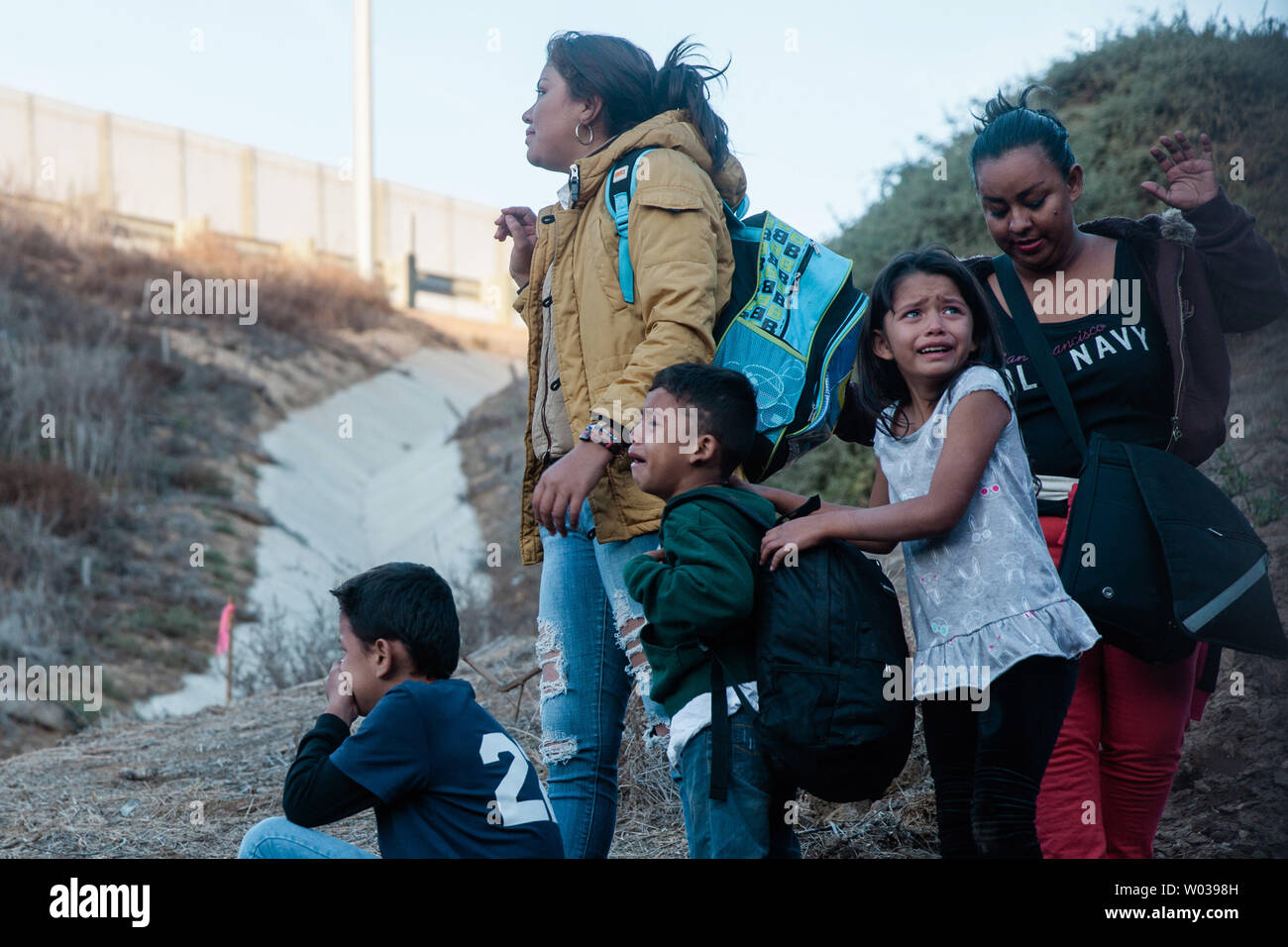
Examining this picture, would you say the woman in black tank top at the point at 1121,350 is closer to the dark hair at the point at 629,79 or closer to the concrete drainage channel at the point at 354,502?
the dark hair at the point at 629,79

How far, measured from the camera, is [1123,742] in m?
2.60

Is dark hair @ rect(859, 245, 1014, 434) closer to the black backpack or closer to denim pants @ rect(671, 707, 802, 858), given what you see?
the black backpack

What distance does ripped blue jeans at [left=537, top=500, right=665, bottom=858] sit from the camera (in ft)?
9.16

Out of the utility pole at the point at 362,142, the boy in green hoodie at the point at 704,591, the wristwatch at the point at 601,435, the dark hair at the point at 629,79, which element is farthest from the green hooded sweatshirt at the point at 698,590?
the utility pole at the point at 362,142

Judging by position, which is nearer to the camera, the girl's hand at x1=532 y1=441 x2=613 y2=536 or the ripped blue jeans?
the girl's hand at x1=532 y1=441 x2=613 y2=536

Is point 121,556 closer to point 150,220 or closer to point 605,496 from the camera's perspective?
point 605,496

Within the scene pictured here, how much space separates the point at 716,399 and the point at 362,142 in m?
24.5

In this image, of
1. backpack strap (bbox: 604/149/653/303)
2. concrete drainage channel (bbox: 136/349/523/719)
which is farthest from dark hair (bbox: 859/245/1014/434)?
concrete drainage channel (bbox: 136/349/523/719)

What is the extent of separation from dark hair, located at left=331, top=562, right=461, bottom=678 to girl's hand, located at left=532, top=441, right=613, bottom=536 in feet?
0.86

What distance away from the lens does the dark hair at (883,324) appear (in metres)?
2.58

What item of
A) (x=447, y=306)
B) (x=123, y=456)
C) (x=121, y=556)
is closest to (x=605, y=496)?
(x=121, y=556)

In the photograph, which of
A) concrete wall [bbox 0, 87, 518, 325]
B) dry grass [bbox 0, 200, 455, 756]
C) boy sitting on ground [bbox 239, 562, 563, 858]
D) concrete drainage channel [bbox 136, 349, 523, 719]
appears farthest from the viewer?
concrete wall [bbox 0, 87, 518, 325]

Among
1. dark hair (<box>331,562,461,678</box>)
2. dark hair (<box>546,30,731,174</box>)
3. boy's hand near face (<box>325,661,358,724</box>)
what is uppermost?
dark hair (<box>546,30,731,174</box>)

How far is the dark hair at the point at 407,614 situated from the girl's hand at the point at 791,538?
2.10ft
